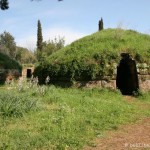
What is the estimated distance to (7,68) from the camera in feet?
64.5

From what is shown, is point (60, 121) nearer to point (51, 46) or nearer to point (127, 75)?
point (127, 75)

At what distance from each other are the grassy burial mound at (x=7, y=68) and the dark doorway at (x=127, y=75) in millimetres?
6216

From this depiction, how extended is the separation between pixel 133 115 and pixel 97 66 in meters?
4.62

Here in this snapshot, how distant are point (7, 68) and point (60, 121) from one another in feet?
38.7

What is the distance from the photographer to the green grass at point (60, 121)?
7.17 meters

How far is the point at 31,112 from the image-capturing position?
356 inches

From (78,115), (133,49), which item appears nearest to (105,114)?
(78,115)

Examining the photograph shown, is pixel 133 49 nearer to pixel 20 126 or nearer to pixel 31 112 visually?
pixel 31 112

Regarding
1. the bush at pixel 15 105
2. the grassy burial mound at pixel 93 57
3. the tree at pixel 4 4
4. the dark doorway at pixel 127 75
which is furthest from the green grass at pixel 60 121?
the tree at pixel 4 4

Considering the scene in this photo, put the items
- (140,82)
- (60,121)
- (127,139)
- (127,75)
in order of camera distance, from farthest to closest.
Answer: (127,75), (140,82), (60,121), (127,139)

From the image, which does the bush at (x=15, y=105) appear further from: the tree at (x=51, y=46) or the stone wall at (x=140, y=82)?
the tree at (x=51, y=46)

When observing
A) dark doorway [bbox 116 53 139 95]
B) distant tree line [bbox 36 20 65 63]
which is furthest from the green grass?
distant tree line [bbox 36 20 65 63]

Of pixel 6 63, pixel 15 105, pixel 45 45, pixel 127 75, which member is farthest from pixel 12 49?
pixel 15 105

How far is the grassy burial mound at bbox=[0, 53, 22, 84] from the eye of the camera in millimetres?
19077
